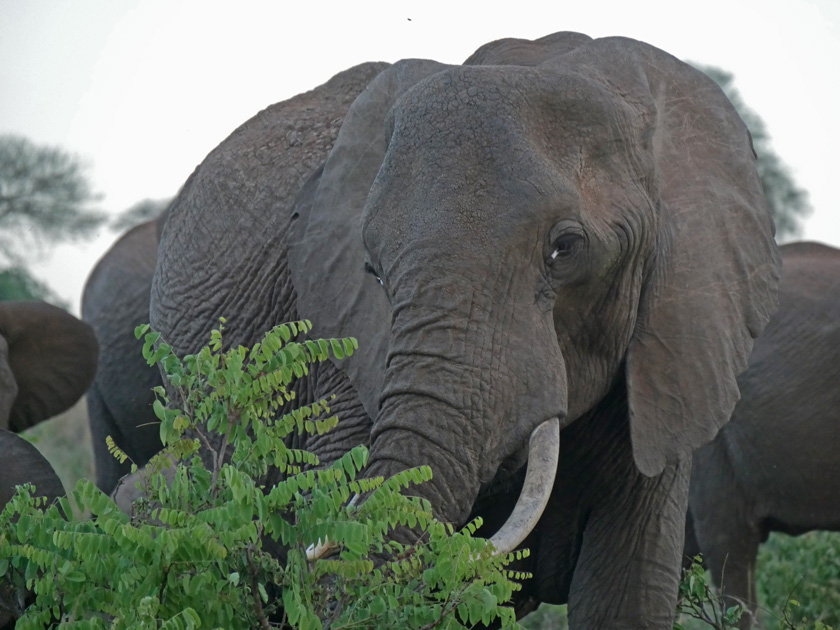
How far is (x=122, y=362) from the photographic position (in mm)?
7359

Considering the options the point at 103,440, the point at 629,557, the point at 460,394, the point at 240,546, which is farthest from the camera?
the point at 103,440

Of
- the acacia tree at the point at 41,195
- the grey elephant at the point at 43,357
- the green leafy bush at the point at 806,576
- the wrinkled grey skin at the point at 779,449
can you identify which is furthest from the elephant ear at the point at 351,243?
the acacia tree at the point at 41,195

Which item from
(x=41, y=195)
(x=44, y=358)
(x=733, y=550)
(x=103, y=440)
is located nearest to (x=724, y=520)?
(x=733, y=550)

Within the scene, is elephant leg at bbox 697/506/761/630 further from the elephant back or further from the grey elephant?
the elephant back

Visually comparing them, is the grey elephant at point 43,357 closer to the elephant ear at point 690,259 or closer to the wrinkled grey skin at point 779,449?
the wrinkled grey skin at point 779,449

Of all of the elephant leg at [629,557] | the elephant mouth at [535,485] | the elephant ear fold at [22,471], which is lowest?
the elephant ear fold at [22,471]

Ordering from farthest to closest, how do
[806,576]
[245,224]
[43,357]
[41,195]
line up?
[41,195]
[43,357]
[806,576]
[245,224]

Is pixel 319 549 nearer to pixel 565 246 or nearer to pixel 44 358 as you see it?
pixel 565 246

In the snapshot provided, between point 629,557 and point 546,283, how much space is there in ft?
3.01

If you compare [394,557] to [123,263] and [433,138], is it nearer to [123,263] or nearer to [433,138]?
[433,138]

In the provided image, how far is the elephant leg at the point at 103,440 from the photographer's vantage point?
23.9 ft

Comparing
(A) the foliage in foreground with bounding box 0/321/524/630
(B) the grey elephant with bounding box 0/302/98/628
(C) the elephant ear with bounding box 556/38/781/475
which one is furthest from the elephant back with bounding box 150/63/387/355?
(A) the foliage in foreground with bounding box 0/321/524/630

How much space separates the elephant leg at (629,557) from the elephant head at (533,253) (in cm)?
29

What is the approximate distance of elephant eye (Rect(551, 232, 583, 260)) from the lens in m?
3.37
